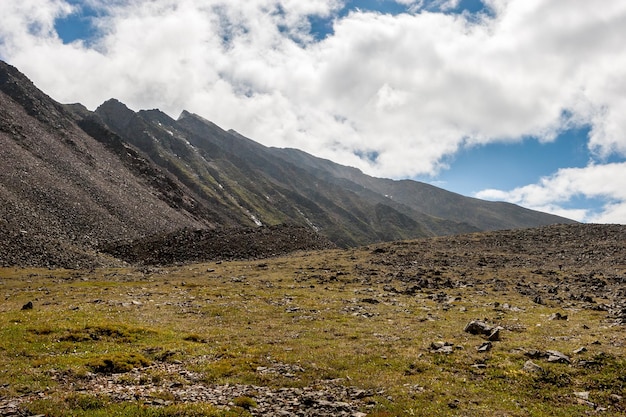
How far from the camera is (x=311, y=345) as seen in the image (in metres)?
34.4

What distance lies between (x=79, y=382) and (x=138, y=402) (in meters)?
5.49

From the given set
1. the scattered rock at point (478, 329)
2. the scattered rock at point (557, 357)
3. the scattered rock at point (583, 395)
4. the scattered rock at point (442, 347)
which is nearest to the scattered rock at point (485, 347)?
the scattered rock at point (442, 347)

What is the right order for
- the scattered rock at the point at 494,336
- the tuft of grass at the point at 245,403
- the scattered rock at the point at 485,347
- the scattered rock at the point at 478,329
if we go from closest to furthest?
the tuft of grass at the point at 245,403
the scattered rock at the point at 485,347
the scattered rock at the point at 494,336
the scattered rock at the point at 478,329

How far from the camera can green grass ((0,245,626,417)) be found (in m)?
22.4

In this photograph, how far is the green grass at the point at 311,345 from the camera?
2239cm

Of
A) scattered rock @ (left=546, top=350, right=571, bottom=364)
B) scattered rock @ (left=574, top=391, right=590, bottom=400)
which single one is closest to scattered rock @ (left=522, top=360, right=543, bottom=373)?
scattered rock @ (left=546, top=350, right=571, bottom=364)

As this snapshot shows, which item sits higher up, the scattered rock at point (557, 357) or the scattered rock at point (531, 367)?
the scattered rock at point (557, 357)

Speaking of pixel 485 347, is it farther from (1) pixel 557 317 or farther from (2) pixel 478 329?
(1) pixel 557 317

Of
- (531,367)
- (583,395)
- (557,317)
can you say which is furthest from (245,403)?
(557,317)

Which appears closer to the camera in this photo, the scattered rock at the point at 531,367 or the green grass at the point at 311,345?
the green grass at the point at 311,345

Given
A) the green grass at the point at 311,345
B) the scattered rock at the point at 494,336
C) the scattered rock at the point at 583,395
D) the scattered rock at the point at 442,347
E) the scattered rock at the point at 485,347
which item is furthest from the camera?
the scattered rock at the point at 494,336

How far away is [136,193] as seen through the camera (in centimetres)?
17100

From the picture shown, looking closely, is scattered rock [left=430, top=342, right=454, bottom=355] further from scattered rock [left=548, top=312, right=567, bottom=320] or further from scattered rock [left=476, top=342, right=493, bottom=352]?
scattered rock [left=548, top=312, right=567, bottom=320]

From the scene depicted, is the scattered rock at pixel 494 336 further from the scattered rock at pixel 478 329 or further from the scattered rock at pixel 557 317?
the scattered rock at pixel 557 317
